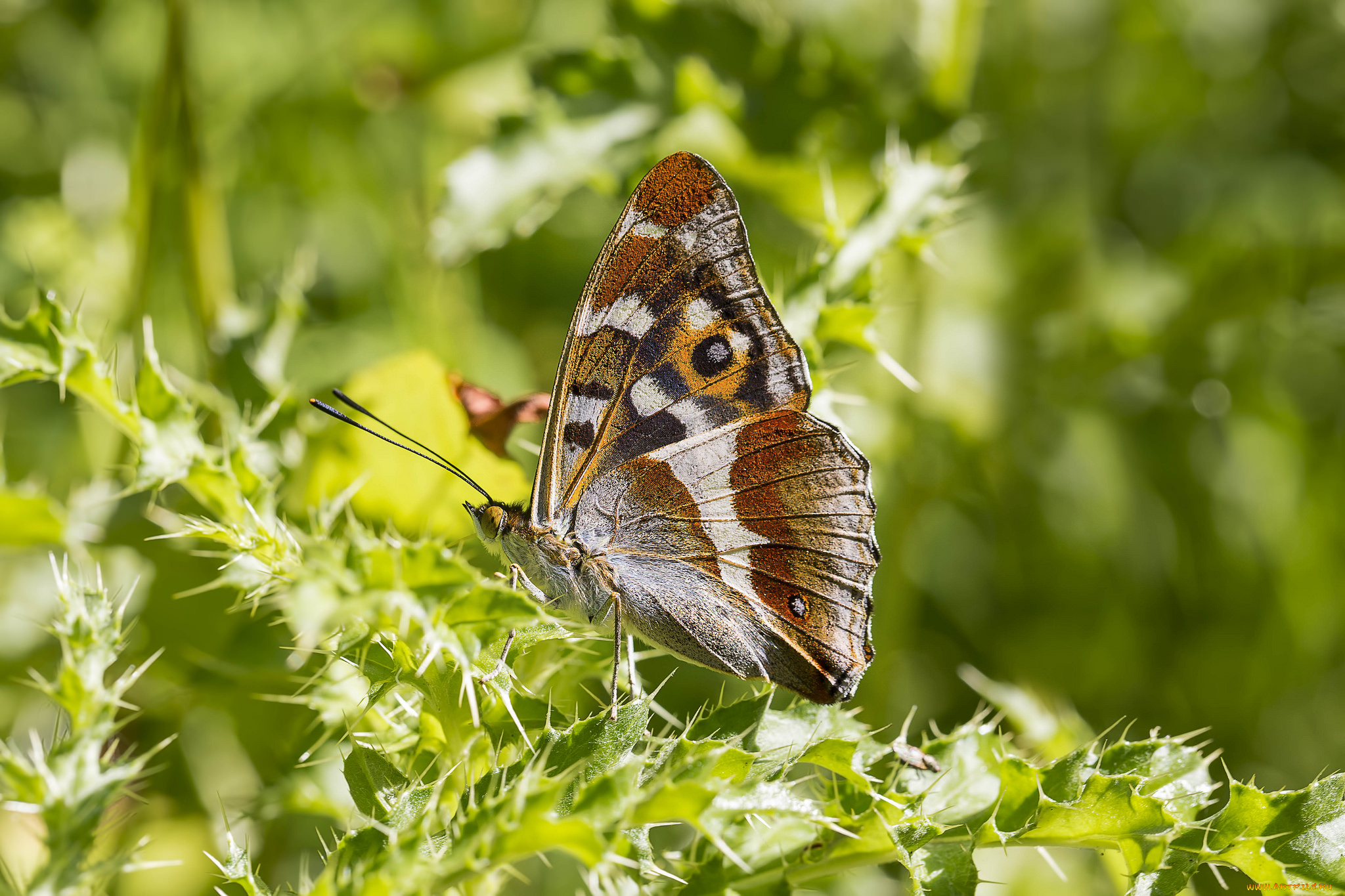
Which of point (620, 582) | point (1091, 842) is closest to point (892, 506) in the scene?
point (620, 582)

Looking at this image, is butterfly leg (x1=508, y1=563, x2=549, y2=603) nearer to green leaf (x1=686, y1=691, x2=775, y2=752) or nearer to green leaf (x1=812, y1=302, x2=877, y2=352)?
green leaf (x1=686, y1=691, x2=775, y2=752)

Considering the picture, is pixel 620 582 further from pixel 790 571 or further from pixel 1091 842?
pixel 1091 842

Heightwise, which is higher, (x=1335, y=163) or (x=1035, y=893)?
(x=1335, y=163)

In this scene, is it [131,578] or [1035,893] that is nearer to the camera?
[131,578]

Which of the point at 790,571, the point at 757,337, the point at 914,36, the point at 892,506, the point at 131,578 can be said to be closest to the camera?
the point at 757,337

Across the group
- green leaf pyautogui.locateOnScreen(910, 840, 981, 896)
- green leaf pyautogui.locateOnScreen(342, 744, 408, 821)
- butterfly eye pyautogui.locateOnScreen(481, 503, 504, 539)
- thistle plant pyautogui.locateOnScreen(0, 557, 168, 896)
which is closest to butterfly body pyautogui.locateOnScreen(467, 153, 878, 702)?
butterfly eye pyautogui.locateOnScreen(481, 503, 504, 539)

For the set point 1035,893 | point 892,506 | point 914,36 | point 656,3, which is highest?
point 656,3

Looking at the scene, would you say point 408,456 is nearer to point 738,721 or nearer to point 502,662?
point 502,662
